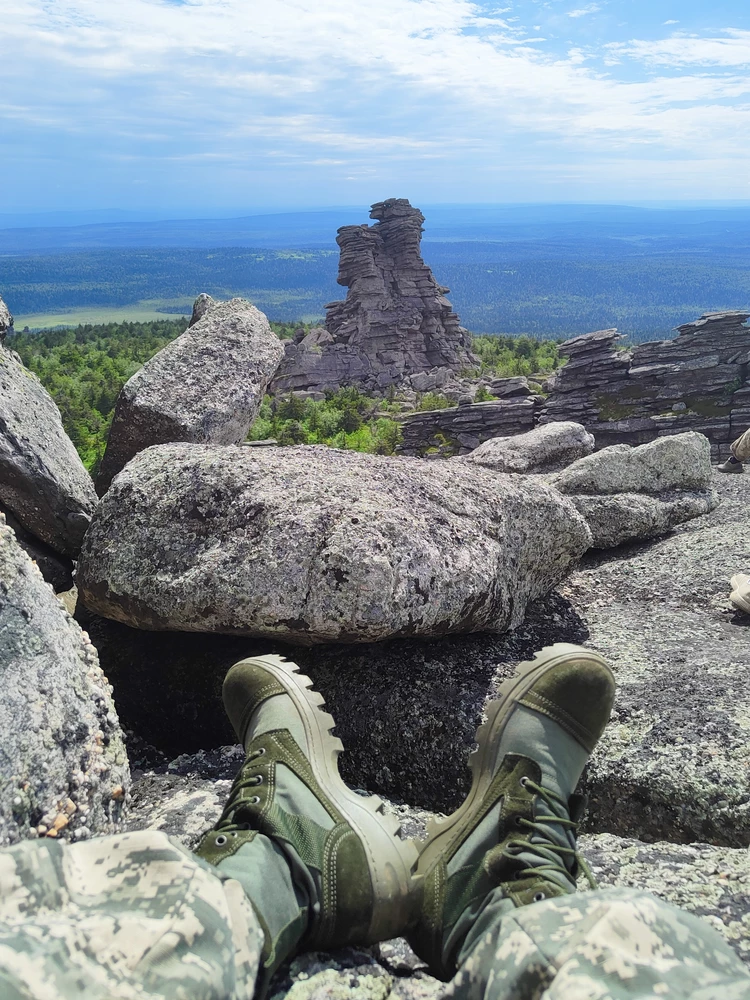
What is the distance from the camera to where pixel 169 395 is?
374 inches

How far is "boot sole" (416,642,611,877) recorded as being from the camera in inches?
158

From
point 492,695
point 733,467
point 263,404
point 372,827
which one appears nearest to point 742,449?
point 733,467

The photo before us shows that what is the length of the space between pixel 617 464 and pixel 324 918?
1055 cm

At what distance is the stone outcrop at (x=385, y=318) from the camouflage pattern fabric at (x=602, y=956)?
90636 mm

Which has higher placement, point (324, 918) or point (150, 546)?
point (150, 546)

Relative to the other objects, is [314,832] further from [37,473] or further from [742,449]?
[742,449]

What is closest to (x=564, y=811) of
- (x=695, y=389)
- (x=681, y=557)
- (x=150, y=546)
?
(x=150, y=546)

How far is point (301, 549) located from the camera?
6.05 metres

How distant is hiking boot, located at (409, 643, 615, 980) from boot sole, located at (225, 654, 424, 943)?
0.33ft

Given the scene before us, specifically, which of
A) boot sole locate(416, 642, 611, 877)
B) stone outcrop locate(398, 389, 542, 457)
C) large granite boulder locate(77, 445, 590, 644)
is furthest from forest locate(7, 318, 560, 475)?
boot sole locate(416, 642, 611, 877)

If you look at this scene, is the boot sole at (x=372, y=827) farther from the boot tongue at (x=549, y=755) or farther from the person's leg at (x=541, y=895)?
the boot tongue at (x=549, y=755)

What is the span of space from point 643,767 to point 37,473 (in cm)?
591

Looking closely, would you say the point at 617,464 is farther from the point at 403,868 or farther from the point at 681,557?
the point at 403,868

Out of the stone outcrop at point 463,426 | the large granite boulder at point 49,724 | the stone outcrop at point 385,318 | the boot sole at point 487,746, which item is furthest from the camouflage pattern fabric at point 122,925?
the stone outcrop at point 385,318
